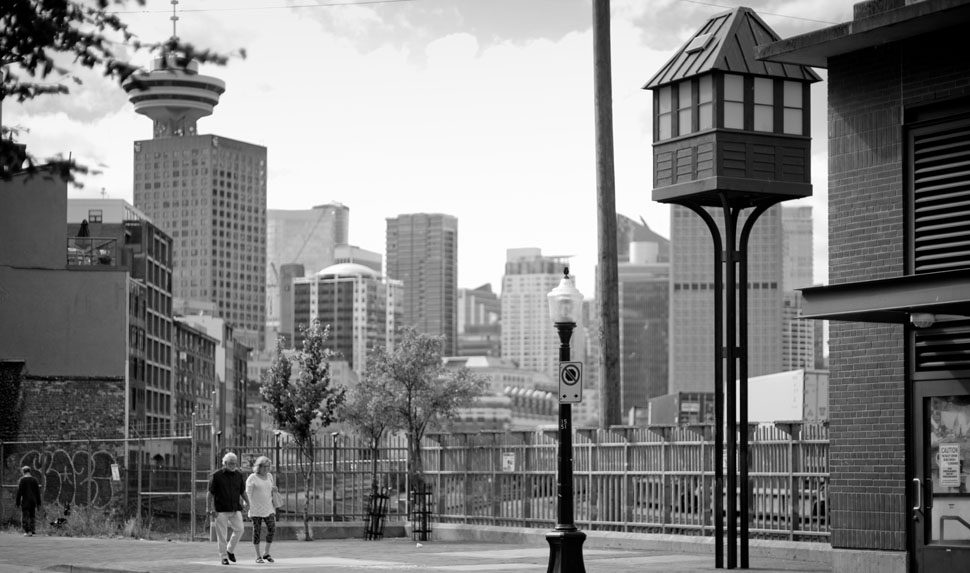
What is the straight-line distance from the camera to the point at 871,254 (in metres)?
18.5

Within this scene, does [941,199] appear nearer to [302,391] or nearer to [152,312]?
[302,391]

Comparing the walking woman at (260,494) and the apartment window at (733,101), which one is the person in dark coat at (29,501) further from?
the apartment window at (733,101)

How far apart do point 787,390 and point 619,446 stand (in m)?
25.2

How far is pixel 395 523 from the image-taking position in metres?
35.4

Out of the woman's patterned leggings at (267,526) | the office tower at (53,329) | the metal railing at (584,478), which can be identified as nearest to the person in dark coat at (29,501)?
the metal railing at (584,478)

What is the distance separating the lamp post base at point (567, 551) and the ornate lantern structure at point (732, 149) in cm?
291

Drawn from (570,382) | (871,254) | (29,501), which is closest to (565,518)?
(570,382)

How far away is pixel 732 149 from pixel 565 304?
3.72 m

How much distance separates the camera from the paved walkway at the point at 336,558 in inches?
886

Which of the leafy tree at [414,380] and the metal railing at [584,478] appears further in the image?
the leafy tree at [414,380]

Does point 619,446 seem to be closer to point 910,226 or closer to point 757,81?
point 757,81

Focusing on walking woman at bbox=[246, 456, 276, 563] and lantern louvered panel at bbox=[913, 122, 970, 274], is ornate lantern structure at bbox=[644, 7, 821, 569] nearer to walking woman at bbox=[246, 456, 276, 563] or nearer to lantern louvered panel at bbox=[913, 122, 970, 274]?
lantern louvered panel at bbox=[913, 122, 970, 274]

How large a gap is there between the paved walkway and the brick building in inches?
138

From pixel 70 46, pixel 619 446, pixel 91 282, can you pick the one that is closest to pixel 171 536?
pixel 619 446
